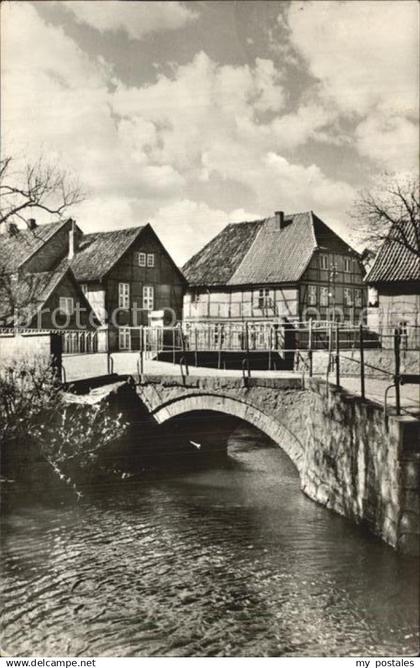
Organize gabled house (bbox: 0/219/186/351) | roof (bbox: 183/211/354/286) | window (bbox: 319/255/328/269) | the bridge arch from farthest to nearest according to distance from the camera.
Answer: roof (bbox: 183/211/354/286) → window (bbox: 319/255/328/269) → gabled house (bbox: 0/219/186/351) → the bridge arch

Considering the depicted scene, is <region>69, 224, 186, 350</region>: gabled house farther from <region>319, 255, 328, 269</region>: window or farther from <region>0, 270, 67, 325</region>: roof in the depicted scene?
<region>319, 255, 328, 269</region>: window

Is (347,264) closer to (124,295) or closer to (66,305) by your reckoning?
(124,295)

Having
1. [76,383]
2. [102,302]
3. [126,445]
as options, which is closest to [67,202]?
[76,383]

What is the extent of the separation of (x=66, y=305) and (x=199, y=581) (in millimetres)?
22621

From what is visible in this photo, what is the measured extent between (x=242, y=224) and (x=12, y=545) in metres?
32.3

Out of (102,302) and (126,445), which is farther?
(102,302)

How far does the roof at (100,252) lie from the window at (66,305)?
2993 millimetres

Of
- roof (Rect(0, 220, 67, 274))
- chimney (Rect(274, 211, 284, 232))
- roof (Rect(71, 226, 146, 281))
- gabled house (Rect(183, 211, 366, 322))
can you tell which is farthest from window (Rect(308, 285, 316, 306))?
roof (Rect(0, 220, 67, 274))

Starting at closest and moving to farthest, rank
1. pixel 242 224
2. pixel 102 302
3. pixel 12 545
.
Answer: pixel 12 545 → pixel 102 302 → pixel 242 224

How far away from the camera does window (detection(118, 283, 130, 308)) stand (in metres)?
33.3

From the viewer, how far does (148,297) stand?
3472cm

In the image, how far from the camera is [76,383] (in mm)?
14742

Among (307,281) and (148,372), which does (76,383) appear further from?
(307,281)

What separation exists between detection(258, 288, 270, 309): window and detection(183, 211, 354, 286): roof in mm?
614
